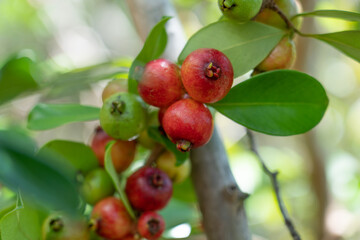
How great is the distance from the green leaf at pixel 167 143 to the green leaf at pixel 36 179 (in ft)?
1.33

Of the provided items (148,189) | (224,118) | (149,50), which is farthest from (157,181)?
(224,118)

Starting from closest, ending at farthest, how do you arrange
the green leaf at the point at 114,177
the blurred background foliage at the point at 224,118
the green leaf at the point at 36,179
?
1. the green leaf at the point at 36,179
2. the green leaf at the point at 114,177
3. the blurred background foliage at the point at 224,118

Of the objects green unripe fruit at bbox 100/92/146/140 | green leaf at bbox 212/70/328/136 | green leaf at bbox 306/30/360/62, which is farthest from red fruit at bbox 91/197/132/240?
green leaf at bbox 306/30/360/62

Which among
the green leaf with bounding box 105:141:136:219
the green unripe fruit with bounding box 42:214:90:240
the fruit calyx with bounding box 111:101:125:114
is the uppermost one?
the fruit calyx with bounding box 111:101:125:114

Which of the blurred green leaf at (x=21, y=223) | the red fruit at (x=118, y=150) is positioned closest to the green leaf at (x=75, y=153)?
the red fruit at (x=118, y=150)

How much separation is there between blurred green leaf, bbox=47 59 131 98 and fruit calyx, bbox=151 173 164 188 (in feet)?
0.70

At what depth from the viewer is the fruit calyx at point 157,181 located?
2.33 ft

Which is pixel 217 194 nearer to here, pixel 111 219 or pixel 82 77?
pixel 111 219

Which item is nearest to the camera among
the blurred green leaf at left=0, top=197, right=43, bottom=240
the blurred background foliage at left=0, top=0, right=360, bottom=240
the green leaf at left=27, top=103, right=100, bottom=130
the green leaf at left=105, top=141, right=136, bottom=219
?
the blurred green leaf at left=0, top=197, right=43, bottom=240

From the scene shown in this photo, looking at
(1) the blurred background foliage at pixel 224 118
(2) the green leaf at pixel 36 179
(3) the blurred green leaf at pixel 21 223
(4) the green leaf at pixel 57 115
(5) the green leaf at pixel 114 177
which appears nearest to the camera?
(2) the green leaf at pixel 36 179

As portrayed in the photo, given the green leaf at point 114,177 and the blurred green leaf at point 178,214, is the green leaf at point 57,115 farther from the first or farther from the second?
the blurred green leaf at point 178,214

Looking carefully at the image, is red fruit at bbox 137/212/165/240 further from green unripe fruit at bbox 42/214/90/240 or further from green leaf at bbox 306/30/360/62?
green leaf at bbox 306/30/360/62

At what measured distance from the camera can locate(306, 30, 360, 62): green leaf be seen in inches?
25.1

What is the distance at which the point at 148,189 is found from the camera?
2.28 feet
